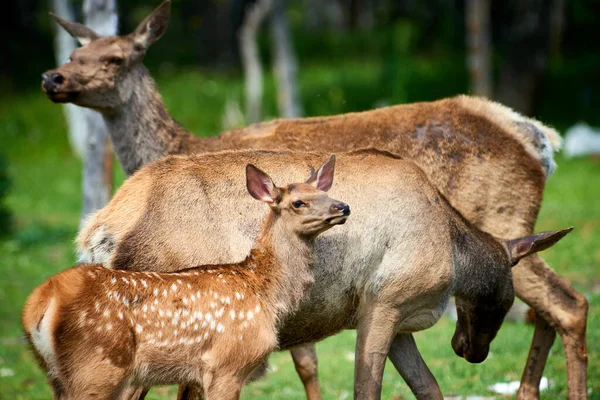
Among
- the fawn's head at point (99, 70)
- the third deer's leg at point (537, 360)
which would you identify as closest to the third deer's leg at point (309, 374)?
the third deer's leg at point (537, 360)

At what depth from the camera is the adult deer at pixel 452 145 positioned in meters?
7.38

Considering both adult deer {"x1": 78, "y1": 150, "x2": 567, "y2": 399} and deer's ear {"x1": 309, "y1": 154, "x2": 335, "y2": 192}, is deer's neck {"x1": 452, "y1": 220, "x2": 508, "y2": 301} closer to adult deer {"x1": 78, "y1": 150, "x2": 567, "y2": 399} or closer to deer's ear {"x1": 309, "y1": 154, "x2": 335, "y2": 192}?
adult deer {"x1": 78, "y1": 150, "x2": 567, "y2": 399}

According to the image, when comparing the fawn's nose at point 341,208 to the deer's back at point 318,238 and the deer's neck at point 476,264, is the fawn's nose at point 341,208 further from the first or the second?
the deer's neck at point 476,264

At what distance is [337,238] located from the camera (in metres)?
6.05

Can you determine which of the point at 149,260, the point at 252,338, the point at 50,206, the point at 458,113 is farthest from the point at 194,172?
the point at 50,206

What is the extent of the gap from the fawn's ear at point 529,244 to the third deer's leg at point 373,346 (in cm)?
123

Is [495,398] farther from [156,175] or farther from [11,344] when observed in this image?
[11,344]

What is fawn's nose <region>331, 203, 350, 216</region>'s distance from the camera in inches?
214

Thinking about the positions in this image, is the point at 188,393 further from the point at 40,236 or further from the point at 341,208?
the point at 40,236

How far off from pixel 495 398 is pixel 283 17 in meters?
15.3

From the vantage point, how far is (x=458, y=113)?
25.3 ft

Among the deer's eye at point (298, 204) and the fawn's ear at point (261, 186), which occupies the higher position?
the fawn's ear at point (261, 186)

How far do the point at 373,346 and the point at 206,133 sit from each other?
1853 centimetres

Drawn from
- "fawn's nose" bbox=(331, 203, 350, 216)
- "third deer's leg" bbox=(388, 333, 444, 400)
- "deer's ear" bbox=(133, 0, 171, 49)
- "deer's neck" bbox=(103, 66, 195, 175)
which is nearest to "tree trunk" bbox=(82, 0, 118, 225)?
"deer's ear" bbox=(133, 0, 171, 49)
